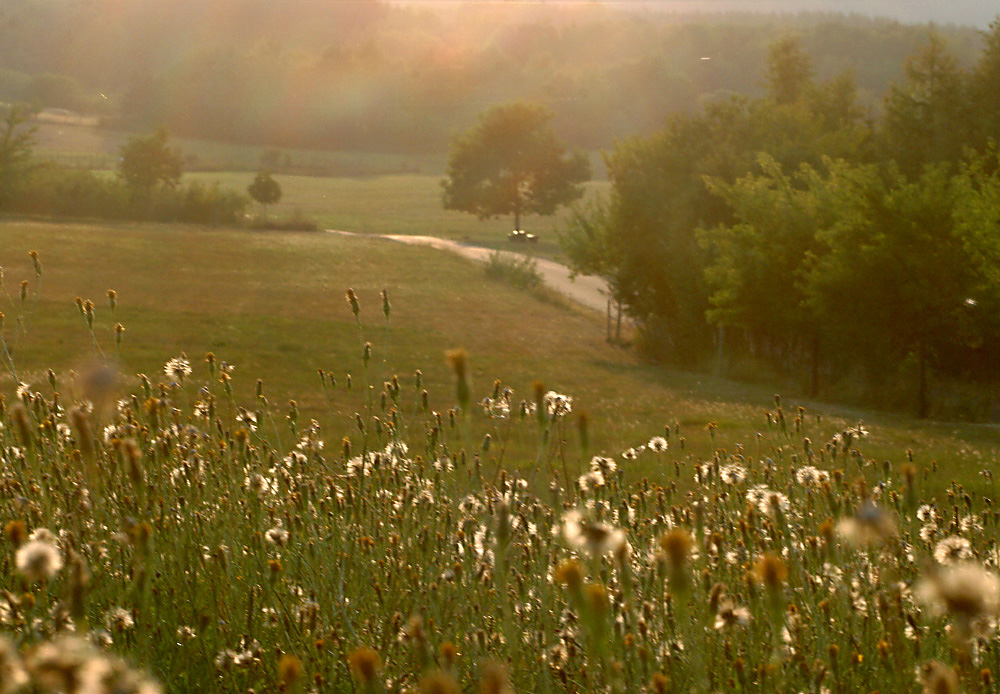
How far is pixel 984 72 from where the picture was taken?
25.1 metres

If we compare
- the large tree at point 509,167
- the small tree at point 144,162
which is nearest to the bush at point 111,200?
the small tree at point 144,162

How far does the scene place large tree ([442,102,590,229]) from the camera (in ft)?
261

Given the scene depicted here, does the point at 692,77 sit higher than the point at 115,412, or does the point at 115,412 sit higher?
the point at 692,77

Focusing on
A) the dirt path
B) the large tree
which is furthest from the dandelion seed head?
the large tree

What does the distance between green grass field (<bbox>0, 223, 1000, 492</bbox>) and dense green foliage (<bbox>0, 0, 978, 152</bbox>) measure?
39440 mm

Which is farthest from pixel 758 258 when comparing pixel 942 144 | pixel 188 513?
pixel 188 513

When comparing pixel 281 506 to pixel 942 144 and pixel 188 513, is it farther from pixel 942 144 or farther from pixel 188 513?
pixel 942 144

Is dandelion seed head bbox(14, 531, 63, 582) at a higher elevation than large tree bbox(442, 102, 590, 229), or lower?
lower

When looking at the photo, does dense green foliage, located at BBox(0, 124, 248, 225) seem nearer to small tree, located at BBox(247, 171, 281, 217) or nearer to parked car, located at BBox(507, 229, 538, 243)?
small tree, located at BBox(247, 171, 281, 217)

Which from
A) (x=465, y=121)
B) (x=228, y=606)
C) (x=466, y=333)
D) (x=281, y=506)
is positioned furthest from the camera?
(x=465, y=121)

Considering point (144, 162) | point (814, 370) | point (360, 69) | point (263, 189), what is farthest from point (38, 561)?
point (360, 69)

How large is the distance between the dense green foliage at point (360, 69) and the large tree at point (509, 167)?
6.18 m

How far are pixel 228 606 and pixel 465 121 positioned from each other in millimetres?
133826

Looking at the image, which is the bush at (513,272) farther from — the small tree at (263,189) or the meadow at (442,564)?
the meadow at (442,564)
